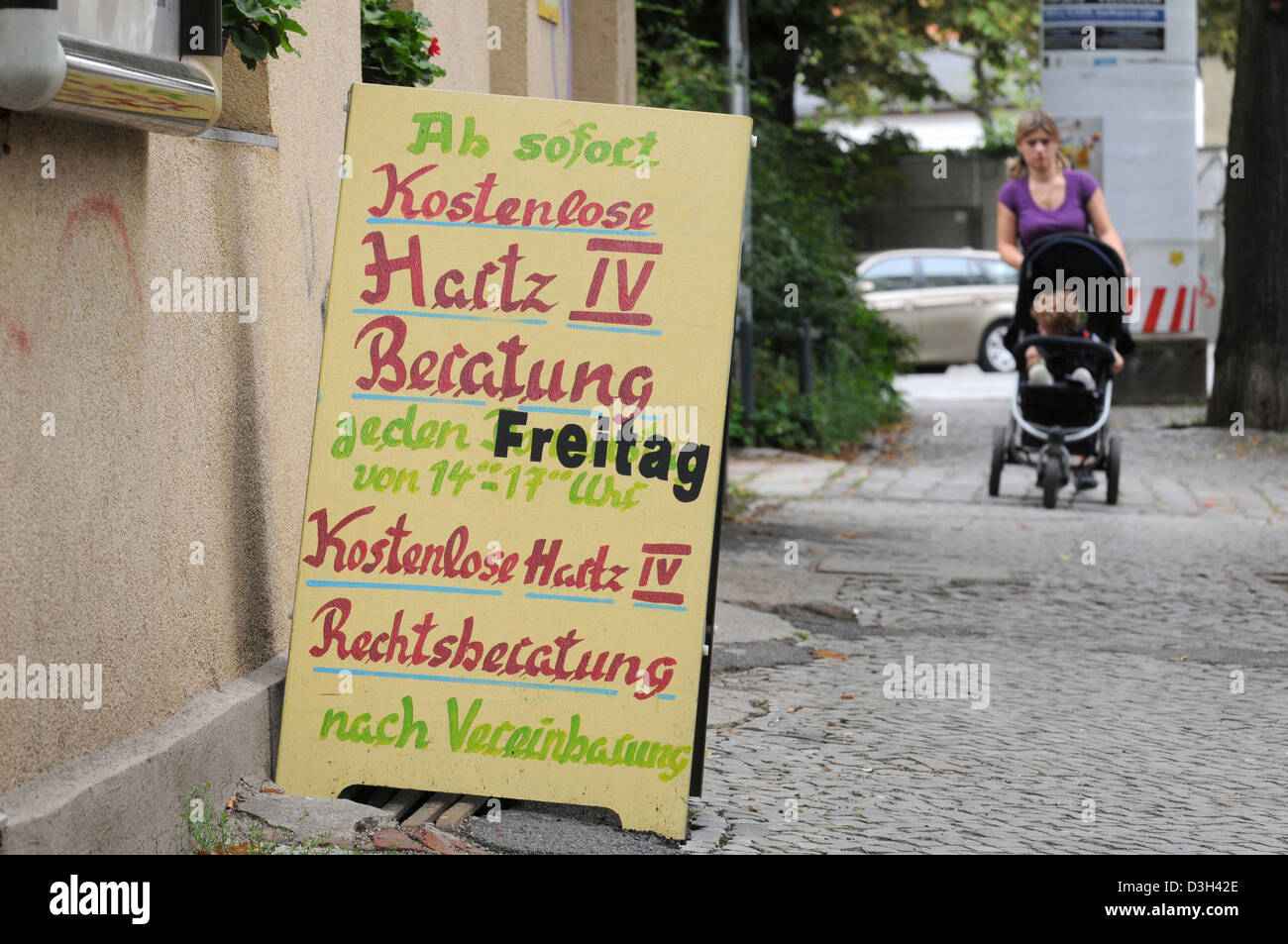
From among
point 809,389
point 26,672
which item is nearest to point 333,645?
point 26,672

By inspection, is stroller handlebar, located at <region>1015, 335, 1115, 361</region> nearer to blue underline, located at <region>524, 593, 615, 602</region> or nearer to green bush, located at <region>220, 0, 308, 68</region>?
blue underline, located at <region>524, 593, 615, 602</region>

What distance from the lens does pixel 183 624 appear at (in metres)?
3.94

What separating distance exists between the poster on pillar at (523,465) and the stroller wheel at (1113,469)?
6.65m

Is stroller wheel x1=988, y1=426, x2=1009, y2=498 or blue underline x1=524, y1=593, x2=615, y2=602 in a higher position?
blue underline x1=524, y1=593, x2=615, y2=602

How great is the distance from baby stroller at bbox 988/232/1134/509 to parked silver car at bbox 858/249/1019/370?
12243 mm

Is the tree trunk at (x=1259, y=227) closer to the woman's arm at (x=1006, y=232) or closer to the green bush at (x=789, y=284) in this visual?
the green bush at (x=789, y=284)

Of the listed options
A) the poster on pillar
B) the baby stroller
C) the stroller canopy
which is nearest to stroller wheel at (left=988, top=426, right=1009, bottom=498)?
the baby stroller

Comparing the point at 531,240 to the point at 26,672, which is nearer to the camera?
the point at 26,672

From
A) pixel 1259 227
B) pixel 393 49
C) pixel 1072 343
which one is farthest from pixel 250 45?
pixel 1259 227

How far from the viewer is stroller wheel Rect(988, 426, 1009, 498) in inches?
416

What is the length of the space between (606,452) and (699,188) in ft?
2.15
